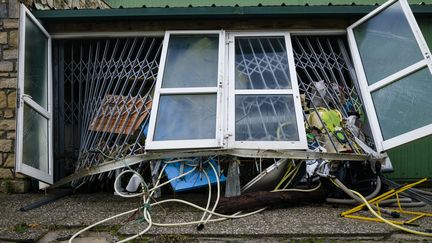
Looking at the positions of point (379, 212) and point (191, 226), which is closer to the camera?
point (191, 226)

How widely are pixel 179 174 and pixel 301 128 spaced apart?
136cm

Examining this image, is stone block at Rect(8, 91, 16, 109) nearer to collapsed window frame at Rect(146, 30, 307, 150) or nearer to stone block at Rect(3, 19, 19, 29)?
stone block at Rect(3, 19, 19, 29)

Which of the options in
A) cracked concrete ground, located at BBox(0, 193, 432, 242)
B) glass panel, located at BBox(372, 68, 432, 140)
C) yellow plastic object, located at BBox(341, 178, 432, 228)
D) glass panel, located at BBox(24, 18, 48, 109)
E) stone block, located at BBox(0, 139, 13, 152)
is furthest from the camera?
stone block, located at BBox(0, 139, 13, 152)

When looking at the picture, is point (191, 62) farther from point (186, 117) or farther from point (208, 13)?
point (186, 117)

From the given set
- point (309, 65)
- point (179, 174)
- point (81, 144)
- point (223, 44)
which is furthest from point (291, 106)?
point (81, 144)

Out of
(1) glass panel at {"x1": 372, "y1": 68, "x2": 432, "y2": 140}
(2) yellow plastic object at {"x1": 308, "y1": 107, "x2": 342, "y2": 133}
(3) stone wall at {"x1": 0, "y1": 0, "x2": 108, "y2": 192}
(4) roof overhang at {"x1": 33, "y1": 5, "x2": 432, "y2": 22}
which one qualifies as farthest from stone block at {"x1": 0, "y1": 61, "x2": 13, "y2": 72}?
(1) glass panel at {"x1": 372, "y1": 68, "x2": 432, "y2": 140}

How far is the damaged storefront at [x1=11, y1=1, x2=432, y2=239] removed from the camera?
4094mm

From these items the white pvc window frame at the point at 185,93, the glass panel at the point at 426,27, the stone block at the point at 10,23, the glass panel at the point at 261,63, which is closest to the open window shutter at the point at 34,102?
the stone block at the point at 10,23

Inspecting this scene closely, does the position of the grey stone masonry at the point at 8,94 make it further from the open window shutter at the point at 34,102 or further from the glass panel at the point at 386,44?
the glass panel at the point at 386,44

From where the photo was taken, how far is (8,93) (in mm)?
4676

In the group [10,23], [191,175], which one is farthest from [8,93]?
[191,175]

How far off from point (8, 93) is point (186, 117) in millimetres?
2116

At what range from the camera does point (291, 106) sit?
4418 mm

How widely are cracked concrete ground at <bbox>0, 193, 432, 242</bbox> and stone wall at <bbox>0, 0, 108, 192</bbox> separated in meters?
0.68
